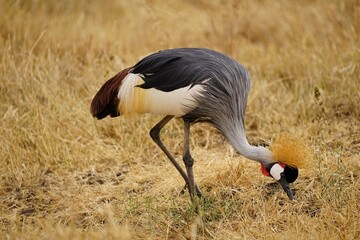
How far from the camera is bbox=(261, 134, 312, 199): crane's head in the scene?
3367 mm

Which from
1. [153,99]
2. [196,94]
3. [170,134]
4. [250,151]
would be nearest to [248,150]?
[250,151]

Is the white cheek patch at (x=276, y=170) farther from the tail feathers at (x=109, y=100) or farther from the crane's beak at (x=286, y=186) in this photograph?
the tail feathers at (x=109, y=100)

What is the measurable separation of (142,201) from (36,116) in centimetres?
130

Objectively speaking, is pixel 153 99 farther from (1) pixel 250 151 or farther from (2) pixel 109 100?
(1) pixel 250 151

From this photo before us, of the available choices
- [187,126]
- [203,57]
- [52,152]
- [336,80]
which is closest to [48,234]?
[187,126]

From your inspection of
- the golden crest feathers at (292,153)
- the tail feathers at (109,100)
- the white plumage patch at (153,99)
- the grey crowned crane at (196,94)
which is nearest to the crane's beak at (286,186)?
the grey crowned crane at (196,94)

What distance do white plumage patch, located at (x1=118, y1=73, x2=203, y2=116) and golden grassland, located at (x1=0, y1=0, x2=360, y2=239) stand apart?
53 cm

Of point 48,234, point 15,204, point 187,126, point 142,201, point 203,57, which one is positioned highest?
point 203,57

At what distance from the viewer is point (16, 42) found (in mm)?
5695

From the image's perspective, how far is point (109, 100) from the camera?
3.70 m

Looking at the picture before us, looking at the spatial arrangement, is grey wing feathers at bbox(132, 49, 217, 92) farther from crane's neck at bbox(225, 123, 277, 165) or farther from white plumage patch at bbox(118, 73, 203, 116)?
crane's neck at bbox(225, 123, 277, 165)

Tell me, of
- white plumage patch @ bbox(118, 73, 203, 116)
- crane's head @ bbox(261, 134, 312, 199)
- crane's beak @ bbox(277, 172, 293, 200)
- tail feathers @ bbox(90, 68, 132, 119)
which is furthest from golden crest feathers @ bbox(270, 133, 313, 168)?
tail feathers @ bbox(90, 68, 132, 119)

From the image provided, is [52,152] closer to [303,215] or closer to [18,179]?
[18,179]

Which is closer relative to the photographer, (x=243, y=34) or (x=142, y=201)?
(x=142, y=201)
